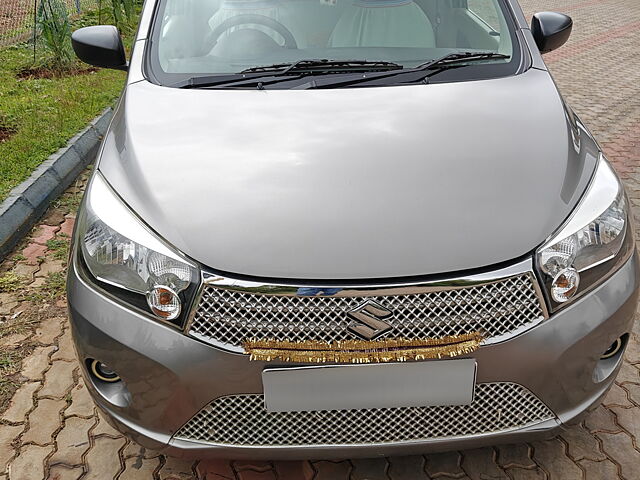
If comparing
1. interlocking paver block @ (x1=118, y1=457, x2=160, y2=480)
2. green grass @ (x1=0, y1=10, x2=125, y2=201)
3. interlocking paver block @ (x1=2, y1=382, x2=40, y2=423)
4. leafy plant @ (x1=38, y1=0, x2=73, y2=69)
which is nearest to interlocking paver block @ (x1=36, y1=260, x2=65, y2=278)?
green grass @ (x1=0, y1=10, x2=125, y2=201)

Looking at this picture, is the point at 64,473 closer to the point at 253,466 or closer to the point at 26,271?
the point at 253,466

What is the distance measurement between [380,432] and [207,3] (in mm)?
1928

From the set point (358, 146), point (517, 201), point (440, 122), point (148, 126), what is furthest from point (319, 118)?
point (517, 201)

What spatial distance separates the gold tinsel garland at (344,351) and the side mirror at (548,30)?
1.88 metres

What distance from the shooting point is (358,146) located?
2.06 meters

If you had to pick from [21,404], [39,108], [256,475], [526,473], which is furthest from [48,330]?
[39,108]

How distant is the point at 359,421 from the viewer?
1.75 meters

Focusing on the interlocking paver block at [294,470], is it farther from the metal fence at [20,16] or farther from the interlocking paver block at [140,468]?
the metal fence at [20,16]

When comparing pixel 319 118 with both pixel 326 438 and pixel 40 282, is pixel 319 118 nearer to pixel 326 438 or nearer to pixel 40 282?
pixel 326 438

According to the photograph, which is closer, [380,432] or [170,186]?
[380,432]

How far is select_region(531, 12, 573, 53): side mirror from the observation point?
2.99 meters

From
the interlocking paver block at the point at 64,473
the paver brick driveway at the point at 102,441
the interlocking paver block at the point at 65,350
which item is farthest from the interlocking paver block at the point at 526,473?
the interlocking paver block at the point at 65,350

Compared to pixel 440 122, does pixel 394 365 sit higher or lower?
lower

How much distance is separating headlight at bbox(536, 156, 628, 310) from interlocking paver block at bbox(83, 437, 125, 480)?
1565 mm
